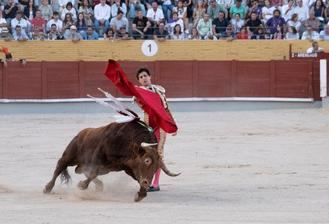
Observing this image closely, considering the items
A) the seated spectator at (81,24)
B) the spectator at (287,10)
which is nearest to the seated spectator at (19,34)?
the seated spectator at (81,24)

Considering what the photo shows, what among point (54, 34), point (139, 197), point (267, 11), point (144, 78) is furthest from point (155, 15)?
point (139, 197)

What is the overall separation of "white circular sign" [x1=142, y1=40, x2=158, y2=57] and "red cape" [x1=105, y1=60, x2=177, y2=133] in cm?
1175

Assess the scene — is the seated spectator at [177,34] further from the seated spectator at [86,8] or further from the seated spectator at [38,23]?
the seated spectator at [38,23]

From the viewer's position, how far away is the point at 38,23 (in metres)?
19.3

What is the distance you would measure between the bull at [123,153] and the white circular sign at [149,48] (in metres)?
11.7

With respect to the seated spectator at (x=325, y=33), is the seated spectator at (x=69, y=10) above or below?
above

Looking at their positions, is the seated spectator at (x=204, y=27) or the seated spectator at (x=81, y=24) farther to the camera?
the seated spectator at (x=204, y=27)

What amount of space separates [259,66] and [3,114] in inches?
193

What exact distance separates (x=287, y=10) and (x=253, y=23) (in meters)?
0.67

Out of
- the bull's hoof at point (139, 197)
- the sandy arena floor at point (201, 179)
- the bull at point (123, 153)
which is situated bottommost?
the sandy arena floor at point (201, 179)

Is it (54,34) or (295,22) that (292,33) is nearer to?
(295,22)

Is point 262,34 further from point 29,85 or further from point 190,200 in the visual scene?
point 190,200

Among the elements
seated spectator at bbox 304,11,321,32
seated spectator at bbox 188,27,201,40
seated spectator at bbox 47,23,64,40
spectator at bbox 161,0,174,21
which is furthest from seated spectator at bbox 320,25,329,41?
seated spectator at bbox 47,23,64,40

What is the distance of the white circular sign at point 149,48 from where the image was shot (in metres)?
20.3
